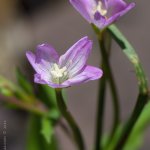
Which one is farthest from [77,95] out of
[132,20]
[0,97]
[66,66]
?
[66,66]

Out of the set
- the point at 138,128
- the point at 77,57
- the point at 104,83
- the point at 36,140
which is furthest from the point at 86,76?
the point at 36,140

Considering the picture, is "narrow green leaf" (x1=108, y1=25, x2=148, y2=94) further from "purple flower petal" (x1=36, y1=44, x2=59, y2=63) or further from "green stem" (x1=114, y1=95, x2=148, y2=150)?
"purple flower petal" (x1=36, y1=44, x2=59, y2=63)

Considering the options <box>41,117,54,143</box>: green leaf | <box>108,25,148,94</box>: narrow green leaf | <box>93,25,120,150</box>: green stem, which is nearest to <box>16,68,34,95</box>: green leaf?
<box>41,117,54,143</box>: green leaf

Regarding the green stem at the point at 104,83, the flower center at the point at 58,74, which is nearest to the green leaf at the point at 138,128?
the green stem at the point at 104,83

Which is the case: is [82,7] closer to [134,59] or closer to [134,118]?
[134,59]

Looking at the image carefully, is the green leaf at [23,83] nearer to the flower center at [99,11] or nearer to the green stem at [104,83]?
the green stem at [104,83]

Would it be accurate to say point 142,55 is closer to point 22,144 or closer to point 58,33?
point 58,33
